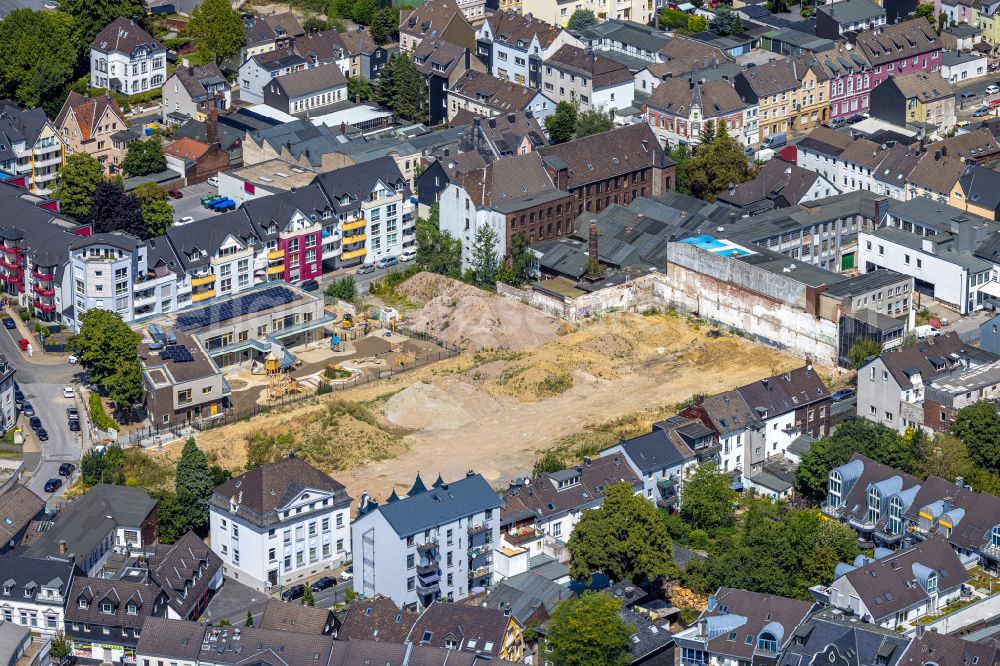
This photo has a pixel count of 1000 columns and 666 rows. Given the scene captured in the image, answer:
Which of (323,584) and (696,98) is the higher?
(696,98)

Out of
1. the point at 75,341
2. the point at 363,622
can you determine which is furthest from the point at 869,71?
the point at 363,622

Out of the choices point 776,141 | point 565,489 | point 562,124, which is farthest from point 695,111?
point 565,489

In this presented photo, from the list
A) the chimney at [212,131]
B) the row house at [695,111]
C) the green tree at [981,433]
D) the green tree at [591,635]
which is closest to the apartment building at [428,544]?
the green tree at [591,635]

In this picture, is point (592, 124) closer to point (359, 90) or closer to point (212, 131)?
point (359, 90)

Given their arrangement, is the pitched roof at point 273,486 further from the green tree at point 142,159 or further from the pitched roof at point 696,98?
the pitched roof at point 696,98

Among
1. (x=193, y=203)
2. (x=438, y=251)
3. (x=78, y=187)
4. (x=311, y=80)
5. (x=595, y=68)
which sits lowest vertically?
(x=438, y=251)

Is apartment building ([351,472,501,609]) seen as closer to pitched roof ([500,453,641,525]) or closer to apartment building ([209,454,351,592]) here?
pitched roof ([500,453,641,525])
